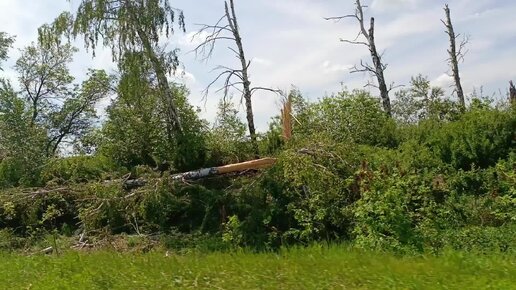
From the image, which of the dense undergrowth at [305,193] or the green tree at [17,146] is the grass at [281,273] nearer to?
the dense undergrowth at [305,193]

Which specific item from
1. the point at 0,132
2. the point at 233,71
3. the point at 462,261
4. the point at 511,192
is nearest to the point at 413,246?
the point at 462,261

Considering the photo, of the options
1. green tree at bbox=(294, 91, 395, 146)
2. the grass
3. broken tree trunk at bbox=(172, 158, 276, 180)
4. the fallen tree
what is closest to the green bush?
the fallen tree

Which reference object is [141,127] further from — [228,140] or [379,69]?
[379,69]

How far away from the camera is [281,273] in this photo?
22.1ft

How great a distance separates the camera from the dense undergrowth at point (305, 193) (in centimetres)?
1108

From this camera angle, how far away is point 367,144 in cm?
1817

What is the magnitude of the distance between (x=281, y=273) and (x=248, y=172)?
944 centimetres

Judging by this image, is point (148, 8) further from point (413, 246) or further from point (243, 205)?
point (413, 246)

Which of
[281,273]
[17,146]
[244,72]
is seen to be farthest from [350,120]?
[281,273]

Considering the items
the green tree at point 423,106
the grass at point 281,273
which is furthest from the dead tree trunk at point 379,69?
the grass at point 281,273

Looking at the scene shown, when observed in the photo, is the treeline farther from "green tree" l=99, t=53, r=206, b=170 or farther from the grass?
the grass

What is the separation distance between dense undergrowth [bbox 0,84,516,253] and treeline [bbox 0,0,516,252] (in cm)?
4

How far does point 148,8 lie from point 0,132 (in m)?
6.71

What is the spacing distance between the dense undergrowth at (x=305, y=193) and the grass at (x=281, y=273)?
228 centimetres
